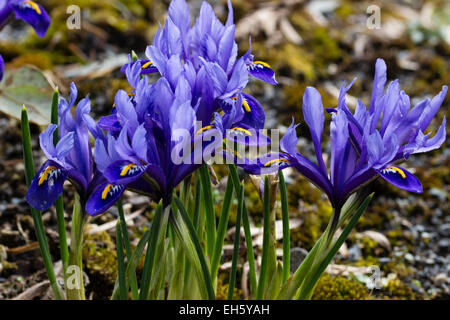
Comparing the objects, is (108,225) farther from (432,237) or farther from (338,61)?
(338,61)

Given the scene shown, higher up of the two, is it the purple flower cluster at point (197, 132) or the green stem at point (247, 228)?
the purple flower cluster at point (197, 132)

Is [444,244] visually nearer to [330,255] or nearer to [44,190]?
[330,255]

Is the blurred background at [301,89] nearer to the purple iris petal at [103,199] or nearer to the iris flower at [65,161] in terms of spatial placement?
the iris flower at [65,161]

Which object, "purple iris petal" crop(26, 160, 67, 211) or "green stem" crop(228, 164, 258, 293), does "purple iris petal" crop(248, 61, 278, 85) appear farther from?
"purple iris petal" crop(26, 160, 67, 211)

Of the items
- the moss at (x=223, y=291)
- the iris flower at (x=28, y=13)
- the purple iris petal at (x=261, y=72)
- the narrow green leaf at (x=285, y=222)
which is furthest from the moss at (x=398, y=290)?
the iris flower at (x=28, y=13)
